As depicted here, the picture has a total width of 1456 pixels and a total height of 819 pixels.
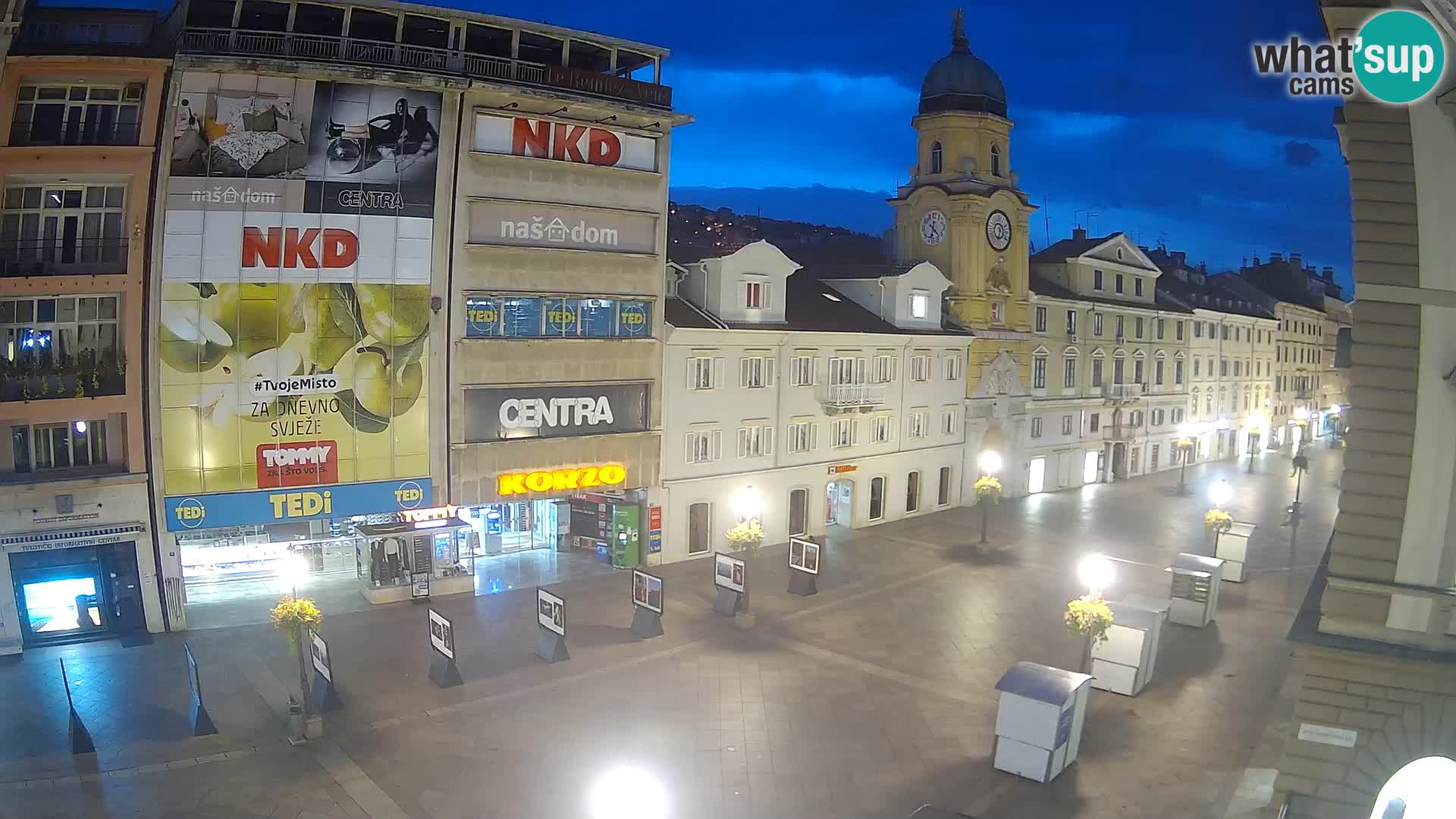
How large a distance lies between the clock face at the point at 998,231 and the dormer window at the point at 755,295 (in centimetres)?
1517

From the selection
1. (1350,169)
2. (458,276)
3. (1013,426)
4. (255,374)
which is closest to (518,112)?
(458,276)

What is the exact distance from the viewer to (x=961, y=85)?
47719mm

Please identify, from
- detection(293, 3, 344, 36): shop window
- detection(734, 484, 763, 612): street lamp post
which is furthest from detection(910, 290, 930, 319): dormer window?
detection(293, 3, 344, 36): shop window

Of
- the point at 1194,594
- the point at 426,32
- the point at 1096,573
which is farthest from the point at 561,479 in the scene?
the point at 1194,594

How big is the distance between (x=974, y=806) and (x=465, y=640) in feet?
47.1

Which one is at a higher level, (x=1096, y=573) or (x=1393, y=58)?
(x=1393, y=58)

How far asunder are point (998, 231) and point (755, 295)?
655 inches

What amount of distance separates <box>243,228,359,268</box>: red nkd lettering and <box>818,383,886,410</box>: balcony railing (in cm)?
1927

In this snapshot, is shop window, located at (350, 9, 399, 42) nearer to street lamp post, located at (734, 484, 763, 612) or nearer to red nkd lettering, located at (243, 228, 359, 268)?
red nkd lettering, located at (243, 228, 359, 268)

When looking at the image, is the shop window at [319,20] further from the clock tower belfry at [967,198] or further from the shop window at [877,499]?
the clock tower belfry at [967,198]

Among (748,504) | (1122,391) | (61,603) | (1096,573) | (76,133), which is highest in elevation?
(76,133)

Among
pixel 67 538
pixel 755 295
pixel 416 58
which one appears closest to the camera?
pixel 67 538

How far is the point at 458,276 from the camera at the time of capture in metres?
29.9

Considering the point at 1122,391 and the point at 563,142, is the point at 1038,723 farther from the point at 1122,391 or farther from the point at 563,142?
the point at 1122,391
